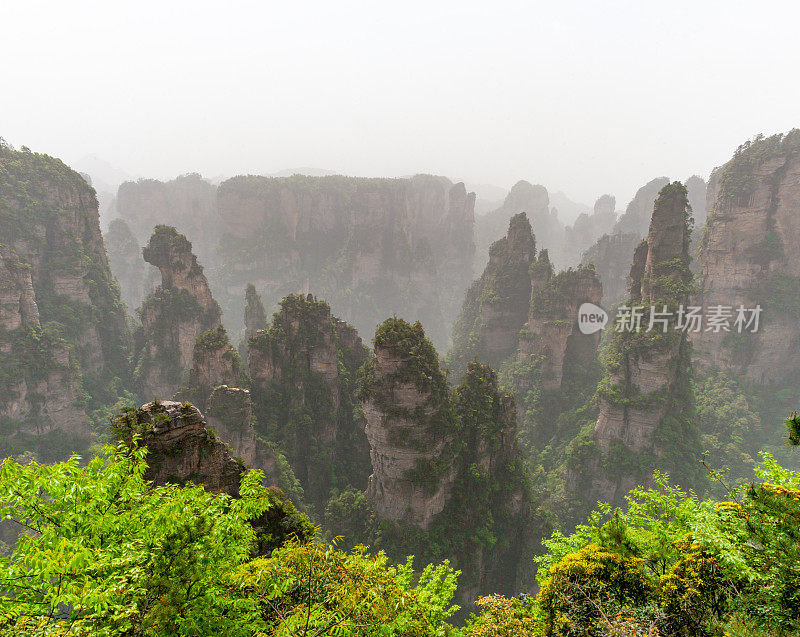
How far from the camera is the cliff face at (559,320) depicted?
41438mm

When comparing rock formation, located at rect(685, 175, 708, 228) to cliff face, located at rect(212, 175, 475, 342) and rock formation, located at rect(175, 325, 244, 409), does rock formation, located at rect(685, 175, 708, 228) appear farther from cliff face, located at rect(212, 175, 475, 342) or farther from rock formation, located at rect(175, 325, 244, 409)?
rock formation, located at rect(175, 325, 244, 409)

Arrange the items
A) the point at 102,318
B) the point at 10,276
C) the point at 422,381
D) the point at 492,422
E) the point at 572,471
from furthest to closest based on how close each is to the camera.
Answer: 1. the point at 102,318
2. the point at 572,471
3. the point at 10,276
4. the point at 492,422
5. the point at 422,381

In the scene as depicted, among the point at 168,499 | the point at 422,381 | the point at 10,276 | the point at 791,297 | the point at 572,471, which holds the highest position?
the point at 791,297

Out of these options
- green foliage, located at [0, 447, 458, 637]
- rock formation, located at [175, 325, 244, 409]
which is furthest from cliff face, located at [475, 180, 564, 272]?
green foliage, located at [0, 447, 458, 637]

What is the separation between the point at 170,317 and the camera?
125ft

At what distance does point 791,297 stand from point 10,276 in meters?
78.6

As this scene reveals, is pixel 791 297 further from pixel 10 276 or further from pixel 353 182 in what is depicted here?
pixel 353 182

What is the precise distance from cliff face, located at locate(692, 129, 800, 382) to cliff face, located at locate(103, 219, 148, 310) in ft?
327

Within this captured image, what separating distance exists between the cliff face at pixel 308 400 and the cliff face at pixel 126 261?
6293 centimetres

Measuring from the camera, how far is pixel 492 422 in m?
26.0

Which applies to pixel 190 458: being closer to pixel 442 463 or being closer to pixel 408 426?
pixel 408 426

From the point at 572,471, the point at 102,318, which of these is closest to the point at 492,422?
the point at 572,471

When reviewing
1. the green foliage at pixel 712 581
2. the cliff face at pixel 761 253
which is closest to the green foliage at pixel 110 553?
the green foliage at pixel 712 581

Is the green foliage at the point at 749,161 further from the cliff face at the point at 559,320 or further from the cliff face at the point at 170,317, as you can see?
the cliff face at the point at 170,317
